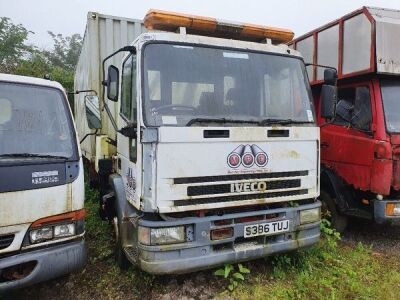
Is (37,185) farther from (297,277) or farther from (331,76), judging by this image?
(331,76)

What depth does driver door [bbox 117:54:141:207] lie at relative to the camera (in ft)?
10.6

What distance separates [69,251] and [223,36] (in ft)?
8.36

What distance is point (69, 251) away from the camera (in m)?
2.91

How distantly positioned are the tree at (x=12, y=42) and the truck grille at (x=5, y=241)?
1732cm

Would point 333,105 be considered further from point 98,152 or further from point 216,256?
point 98,152

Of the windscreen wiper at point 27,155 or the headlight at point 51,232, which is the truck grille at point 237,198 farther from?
the windscreen wiper at point 27,155

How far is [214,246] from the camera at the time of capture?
319 cm

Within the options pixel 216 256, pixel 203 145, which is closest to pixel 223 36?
pixel 203 145

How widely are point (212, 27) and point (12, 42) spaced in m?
18.1

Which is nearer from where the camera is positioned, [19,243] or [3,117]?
[19,243]

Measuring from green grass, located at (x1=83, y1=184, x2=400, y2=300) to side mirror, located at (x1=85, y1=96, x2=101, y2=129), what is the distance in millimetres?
1518

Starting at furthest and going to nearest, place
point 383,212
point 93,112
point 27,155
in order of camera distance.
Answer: point 383,212, point 93,112, point 27,155

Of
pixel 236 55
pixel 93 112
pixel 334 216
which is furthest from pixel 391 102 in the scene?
pixel 93 112

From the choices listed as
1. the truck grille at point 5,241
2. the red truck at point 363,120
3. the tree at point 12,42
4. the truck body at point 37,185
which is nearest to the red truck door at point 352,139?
the red truck at point 363,120
